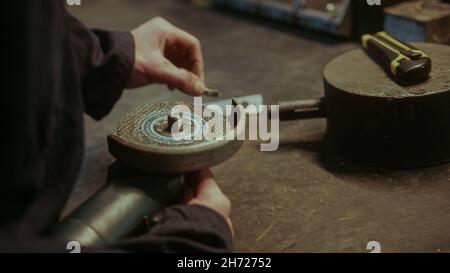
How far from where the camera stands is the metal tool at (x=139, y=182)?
83cm

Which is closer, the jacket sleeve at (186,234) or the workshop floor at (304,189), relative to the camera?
the jacket sleeve at (186,234)

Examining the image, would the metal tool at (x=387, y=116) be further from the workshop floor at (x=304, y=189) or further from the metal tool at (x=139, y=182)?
the metal tool at (x=139, y=182)

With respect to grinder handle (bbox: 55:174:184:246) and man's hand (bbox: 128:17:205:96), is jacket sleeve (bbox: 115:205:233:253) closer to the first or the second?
grinder handle (bbox: 55:174:184:246)

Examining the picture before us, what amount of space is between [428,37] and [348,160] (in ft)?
2.03

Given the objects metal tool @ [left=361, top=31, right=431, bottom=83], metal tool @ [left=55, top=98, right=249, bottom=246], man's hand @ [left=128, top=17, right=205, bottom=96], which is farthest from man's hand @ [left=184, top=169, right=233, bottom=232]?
metal tool @ [left=361, top=31, right=431, bottom=83]

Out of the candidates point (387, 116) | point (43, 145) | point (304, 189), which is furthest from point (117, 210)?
point (387, 116)

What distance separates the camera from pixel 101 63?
981 millimetres

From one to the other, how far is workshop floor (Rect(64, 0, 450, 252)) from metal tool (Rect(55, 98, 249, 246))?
0.19 metres

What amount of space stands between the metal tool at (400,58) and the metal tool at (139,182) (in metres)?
0.37

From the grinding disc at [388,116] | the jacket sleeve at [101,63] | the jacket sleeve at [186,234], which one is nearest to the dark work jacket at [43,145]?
the jacket sleeve at [186,234]

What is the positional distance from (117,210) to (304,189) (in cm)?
43

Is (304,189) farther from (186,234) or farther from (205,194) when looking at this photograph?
(186,234)
